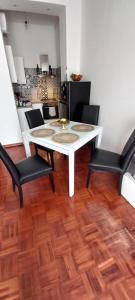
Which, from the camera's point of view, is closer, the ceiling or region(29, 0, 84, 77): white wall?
the ceiling

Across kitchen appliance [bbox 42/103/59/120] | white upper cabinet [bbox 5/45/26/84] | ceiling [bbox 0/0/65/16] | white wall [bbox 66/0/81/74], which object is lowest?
kitchen appliance [bbox 42/103/59/120]

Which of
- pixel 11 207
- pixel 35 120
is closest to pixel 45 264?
pixel 11 207

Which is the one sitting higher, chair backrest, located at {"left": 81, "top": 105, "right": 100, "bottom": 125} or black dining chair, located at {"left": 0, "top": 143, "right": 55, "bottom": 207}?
chair backrest, located at {"left": 81, "top": 105, "right": 100, "bottom": 125}

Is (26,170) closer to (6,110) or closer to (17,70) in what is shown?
(6,110)

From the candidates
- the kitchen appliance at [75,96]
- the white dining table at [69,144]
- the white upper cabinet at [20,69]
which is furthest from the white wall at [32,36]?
the white dining table at [69,144]

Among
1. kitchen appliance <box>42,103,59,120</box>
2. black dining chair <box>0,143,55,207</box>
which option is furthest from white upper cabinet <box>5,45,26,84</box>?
black dining chair <box>0,143,55,207</box>

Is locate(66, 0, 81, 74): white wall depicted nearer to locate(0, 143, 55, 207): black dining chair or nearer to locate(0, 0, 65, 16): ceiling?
locate(0, 0, 65, 16): ceiling

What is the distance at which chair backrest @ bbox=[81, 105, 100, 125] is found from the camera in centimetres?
262

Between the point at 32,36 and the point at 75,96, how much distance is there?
186cm

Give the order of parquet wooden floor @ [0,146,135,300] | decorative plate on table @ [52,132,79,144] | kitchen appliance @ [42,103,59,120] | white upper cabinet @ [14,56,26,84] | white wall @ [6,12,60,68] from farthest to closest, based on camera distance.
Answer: kitchen appliance @ [42,103,59,120] < white upper cabinet @ [14,56,26,84] < white wall @ [6,12,60,68] < decorative plate on table @ [52,132,79,144] < parquet wooden floor @ [0,146,135,300]

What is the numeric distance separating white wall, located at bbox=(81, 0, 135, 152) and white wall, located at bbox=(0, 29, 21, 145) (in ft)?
4.89

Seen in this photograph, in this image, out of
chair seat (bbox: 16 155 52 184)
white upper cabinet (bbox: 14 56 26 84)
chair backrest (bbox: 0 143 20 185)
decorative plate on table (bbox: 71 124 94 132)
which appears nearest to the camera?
chair backrest (bbox: 0 143 20 185)

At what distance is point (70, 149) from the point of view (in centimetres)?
164

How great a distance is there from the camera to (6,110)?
119 inches
